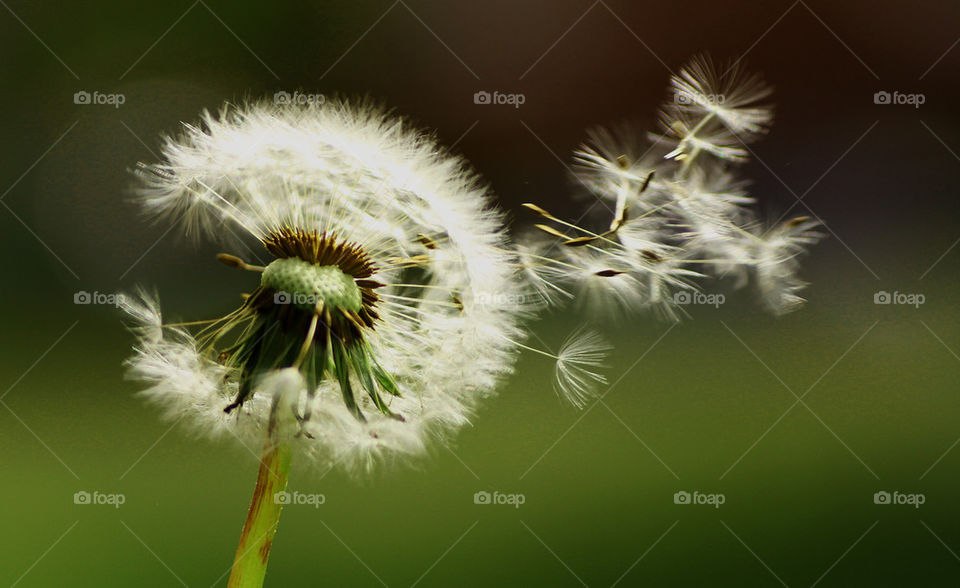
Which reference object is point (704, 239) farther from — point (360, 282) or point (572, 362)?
point (360, 282)

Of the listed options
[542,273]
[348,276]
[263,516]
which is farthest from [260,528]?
[542,273]

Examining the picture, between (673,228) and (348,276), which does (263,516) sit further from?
(673,228)

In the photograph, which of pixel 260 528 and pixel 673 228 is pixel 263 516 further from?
pixel 673 228

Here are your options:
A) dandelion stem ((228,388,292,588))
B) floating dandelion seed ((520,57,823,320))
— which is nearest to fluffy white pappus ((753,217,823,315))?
floating dandelion seed ((520,57,823,320))

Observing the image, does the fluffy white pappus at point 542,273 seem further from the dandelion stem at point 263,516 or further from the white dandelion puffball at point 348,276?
the dandelion stem at point 263,516

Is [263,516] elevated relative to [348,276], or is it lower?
lower

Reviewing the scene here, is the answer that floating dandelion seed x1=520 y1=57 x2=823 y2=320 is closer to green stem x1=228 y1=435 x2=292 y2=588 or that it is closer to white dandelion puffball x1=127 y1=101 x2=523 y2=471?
white dandelion puffball x1=127 y1=101 x2=523 y2=471

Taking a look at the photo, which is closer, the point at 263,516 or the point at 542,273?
the point at 263,516

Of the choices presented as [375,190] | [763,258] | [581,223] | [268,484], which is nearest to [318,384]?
[268,484]
